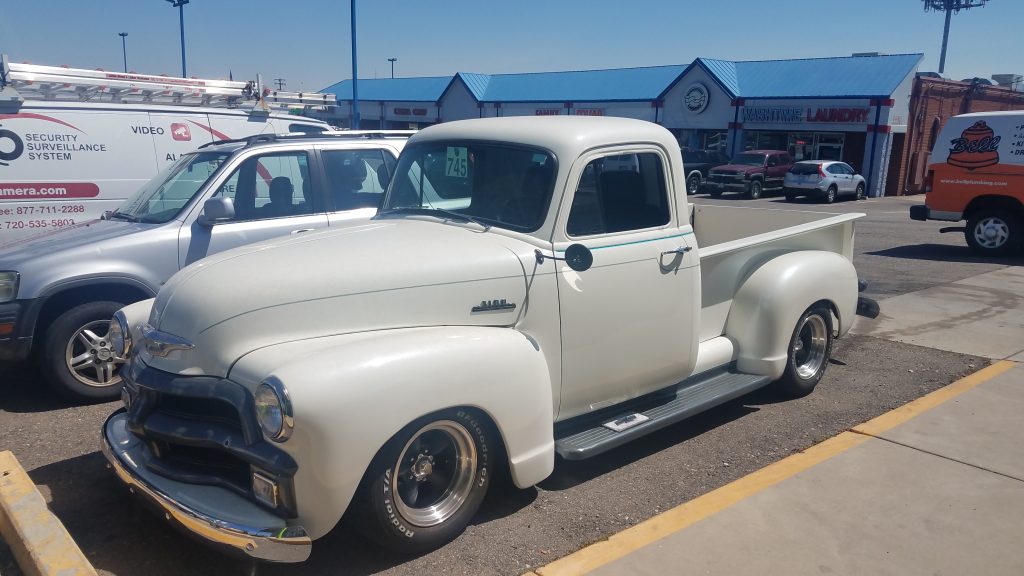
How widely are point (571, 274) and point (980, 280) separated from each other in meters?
9.64

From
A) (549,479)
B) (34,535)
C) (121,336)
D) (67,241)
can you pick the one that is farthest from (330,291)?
(67,241)

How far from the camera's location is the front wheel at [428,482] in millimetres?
3391

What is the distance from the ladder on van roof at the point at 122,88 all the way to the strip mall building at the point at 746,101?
22.1 meters

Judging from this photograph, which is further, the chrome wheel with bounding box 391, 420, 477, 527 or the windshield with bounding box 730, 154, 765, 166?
the windshield with bounding box 730, 154, 765, 166

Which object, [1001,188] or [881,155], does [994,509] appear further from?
[881,155]

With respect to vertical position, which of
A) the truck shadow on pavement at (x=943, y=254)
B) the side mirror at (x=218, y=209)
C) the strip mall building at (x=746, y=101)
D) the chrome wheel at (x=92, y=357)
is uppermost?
the strip mall building at (x=746, y=101)

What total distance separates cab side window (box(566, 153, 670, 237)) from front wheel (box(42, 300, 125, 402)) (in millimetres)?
3498

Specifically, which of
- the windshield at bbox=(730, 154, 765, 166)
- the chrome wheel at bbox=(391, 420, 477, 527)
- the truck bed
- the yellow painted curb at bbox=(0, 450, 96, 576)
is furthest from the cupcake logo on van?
the windshield at bbox=(730, 154, 765, 166)

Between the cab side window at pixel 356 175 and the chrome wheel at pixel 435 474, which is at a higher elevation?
the cab side window at pixel 356 175

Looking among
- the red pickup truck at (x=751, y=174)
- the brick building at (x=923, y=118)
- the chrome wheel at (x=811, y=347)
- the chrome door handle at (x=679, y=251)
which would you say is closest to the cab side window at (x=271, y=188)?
the chrome door handle at (x=679, y=251)

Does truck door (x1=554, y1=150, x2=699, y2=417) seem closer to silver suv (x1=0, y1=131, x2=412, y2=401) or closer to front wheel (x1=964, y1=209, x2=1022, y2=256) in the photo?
silver suv (x1=0, y1=131, x2=412, y2=401)

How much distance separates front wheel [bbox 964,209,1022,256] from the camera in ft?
44.1

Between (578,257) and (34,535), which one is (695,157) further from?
(34,535)

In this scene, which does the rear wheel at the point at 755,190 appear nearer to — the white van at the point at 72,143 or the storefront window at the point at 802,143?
the storefront window at the point at 802,143
